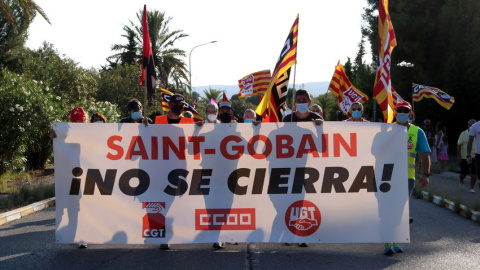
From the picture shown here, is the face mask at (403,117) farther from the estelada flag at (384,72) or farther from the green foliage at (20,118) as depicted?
the green foliage at (20,118)

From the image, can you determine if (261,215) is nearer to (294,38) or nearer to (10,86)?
(294,38)

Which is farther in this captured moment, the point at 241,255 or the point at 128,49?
the point at 128,49

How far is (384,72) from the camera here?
7820mm

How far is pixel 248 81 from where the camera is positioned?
22.9 metres

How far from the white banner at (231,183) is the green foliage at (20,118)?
10342 millimetres

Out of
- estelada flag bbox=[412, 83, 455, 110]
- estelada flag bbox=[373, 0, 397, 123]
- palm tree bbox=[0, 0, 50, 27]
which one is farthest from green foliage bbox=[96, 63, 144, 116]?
estelada flag bbox=[373, 0, 397, 123]

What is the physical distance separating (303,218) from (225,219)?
3.05ft

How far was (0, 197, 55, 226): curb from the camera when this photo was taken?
953cm

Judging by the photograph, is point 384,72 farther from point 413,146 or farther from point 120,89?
point 120,89

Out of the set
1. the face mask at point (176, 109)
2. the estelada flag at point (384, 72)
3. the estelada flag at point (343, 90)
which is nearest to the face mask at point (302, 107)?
the estelada flag at point (384, 72)

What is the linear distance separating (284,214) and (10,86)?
1256 cm

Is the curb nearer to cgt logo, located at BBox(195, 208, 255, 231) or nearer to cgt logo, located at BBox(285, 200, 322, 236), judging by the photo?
cgt logo, located at BBox(195, 208, 255, 231)

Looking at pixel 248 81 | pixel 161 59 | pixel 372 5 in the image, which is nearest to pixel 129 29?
pixel 161 59

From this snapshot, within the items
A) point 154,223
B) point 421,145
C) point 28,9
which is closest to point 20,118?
point 28,9
